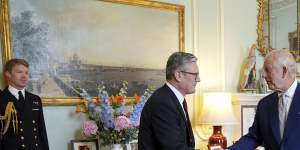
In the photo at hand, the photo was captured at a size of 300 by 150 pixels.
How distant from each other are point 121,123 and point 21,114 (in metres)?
0.79

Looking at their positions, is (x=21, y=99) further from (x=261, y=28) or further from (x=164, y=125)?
(x=261, y=28)

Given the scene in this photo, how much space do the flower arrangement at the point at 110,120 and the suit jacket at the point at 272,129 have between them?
3.23 ft

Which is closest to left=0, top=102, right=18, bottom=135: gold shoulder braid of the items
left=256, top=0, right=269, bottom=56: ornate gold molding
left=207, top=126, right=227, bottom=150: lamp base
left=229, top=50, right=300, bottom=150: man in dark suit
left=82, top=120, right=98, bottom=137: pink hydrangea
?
left=82, top=120, right=98, bottom=137: pink hydrangea

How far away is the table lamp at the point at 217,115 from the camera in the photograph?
394 centimetres

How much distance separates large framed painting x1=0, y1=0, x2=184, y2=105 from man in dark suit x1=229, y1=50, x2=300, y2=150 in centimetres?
173

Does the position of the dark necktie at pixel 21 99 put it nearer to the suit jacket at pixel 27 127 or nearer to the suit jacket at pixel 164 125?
the suit jacket at pixel 27 127

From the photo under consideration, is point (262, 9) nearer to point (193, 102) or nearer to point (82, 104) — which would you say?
point (193, 102)

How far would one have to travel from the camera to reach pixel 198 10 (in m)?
4.43

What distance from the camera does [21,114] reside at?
9.89ft

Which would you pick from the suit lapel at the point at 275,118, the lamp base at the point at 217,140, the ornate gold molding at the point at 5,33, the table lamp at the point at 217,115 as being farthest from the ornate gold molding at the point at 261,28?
the ornate gold molding at the point at 5,33

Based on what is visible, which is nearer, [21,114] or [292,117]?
[292,117]

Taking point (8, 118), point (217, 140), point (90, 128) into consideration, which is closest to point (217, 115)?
point (217, 140)

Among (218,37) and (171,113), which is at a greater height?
(218,37)

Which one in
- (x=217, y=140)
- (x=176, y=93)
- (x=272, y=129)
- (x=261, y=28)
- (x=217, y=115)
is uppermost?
(x=261, y=28)
